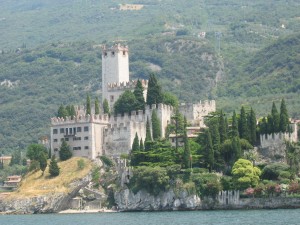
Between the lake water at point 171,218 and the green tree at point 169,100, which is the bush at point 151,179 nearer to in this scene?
the lake water at point 171,218

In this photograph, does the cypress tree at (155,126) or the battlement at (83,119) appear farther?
the battlement at (83,119)

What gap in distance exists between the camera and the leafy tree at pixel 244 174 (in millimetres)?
109812

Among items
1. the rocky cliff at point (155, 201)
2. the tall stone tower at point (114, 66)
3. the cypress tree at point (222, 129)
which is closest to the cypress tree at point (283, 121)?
the cypress tree at point (222, 129)

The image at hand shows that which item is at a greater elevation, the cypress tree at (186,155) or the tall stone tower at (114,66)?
the tall stone tower at (114,66)

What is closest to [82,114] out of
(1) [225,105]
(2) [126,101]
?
(2) [126,101]

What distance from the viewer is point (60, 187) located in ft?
395

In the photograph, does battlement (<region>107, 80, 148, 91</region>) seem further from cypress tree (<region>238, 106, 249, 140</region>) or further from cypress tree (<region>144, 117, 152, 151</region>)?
cypress tree (<region>238, 106, 249, 140</region>)

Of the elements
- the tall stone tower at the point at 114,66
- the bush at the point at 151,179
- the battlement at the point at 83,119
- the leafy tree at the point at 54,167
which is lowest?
the bush at the point at 151,179

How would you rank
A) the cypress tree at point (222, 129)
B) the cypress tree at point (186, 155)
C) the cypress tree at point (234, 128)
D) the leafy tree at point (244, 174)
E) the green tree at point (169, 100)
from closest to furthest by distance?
the leafy tree at point (244, 174), the cypress tree at point (186, 155), the cypress tree at point (234, 128), the cypress tree at point (222, 129), the green tree at point (169, 100)

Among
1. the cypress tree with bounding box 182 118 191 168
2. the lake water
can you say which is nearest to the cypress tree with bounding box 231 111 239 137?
the cypress tree with bounding box 182 118 191 168

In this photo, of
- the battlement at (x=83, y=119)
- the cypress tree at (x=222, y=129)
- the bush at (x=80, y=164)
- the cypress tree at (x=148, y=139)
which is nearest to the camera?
the cypress tree at (x=222, y=129)

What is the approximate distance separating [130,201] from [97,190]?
557cm

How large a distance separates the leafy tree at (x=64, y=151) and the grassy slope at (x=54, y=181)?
24.7 inches

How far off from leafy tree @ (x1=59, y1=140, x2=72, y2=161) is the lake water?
33.2ft
